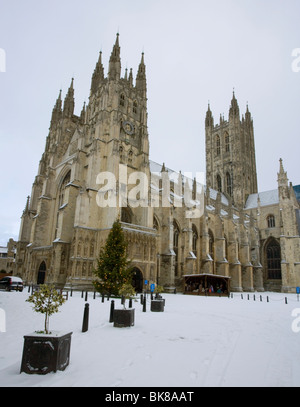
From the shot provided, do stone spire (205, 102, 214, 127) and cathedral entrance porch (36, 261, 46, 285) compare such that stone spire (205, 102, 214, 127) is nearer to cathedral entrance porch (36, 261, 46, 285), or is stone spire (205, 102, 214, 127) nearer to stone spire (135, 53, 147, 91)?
stone spire (135, 53, 147, 91)

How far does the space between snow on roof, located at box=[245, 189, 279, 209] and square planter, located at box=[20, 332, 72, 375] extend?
5446 cm

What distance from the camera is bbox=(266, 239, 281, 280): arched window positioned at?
48.4m

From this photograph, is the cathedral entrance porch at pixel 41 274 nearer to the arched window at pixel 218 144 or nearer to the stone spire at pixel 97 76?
the stone spire at pixel 97 76

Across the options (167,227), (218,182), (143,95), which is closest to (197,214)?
(167,227)

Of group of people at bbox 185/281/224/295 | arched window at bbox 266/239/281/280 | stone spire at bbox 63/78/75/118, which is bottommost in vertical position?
group of people at bbox 185/281/224/295

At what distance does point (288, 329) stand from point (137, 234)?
65.0 feet

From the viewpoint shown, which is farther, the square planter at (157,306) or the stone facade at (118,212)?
the stone facade at (118,212)

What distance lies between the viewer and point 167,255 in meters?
32.1

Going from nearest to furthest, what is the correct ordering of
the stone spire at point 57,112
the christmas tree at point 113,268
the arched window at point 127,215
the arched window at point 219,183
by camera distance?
the christmas tree at point 113,268 < the arched window at point 127,215 < the stone spire at point 57,112 < the arched window at point 219,183

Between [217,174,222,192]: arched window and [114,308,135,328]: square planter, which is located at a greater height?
[217,174,222,192]: arched window

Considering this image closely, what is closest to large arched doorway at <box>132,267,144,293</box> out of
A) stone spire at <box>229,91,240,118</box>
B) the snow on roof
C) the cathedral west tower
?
the cathedral west tower

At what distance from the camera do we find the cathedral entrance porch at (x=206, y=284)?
1181 inches

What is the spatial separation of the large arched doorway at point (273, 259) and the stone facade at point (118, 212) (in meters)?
1.65

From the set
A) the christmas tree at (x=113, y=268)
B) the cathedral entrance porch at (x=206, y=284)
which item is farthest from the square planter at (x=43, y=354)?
the cathedral entrance porch at (x=206, y=284)
